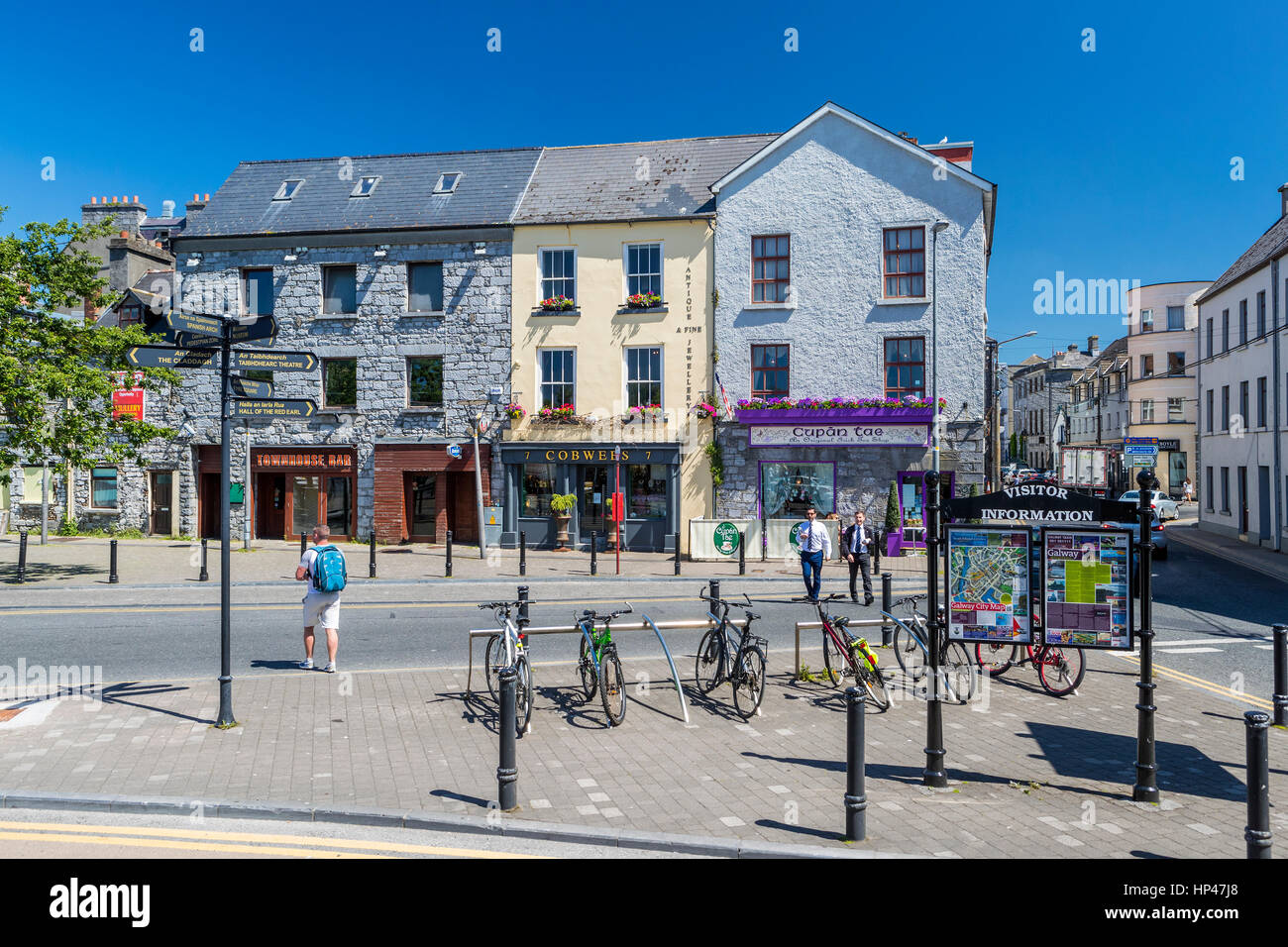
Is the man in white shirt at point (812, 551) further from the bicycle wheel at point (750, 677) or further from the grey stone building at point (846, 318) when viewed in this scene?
the grey stone building at point (846, 318)

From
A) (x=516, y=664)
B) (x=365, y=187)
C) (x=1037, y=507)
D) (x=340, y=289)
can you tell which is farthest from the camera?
(x=365, y=187)

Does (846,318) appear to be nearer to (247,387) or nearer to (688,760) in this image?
(247,387)

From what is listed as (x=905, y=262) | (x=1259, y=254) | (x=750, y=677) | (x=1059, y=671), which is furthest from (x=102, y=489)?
(x=1259, y=254)

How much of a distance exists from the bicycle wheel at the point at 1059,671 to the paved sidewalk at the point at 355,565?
7.65 metres

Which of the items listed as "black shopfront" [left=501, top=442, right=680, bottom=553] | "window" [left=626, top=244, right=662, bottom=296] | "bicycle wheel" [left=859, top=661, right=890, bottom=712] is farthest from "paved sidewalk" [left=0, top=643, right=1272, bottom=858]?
"window" [left=626, top=244, right=662, bottom=296]

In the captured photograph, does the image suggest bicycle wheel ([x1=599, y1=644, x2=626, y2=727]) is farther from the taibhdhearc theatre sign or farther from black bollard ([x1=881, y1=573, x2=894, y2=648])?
black bollard ([x1=881, y1=573, x2=894, y2=648])

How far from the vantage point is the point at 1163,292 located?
58.7 m

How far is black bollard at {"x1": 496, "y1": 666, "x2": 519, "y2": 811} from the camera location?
20.3 feet

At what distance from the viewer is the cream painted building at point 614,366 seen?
25500 mm

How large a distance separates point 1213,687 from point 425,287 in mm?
22951

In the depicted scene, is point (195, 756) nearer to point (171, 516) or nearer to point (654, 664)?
point (654, 664)

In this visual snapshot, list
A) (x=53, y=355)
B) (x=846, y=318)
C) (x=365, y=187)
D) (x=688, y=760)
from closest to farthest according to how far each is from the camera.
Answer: (x=688, y=760), (x=53, y=355), (x=846, y=318), (x=365, y=187)

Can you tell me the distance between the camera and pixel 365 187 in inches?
1133
